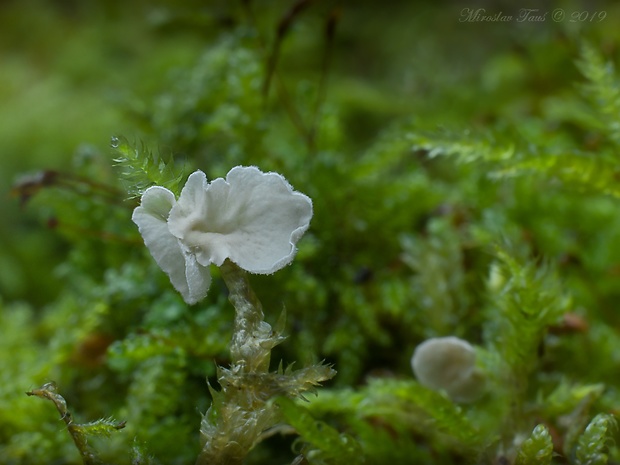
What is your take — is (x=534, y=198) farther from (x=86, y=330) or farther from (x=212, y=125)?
(x=86, y=330)

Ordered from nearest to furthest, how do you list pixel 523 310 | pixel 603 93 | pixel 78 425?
pixel 78 425, pixel 523 310, pixel 603 93

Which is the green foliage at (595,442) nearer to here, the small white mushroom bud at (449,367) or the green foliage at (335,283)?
the green foliage at (335,283)

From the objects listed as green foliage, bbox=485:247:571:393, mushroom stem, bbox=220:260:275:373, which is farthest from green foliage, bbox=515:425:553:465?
mushroom stem, bbox=220:260:275:373

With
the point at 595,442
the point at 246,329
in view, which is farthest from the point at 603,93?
the point at 246,329

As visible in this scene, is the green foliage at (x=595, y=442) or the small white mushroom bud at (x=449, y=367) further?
the small white mushroom bud at (x=449, y=367)

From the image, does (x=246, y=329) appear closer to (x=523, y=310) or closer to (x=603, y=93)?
(x=523, y=310)

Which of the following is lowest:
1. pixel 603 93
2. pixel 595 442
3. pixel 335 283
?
pixel 335 283

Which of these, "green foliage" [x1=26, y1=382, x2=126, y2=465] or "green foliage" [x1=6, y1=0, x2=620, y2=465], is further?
"green foliage" [x1=6, y1=0, x2=620, y2=465]

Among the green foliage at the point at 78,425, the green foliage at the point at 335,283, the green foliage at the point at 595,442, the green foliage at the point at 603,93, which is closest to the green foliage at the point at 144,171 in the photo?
the green foliage at the point at 335,283

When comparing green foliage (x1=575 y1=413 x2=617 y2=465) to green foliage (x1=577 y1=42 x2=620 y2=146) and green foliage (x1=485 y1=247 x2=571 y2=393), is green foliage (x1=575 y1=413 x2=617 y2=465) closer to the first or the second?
green foliage (x1=485 y1=247 x2=571 y2=393)
